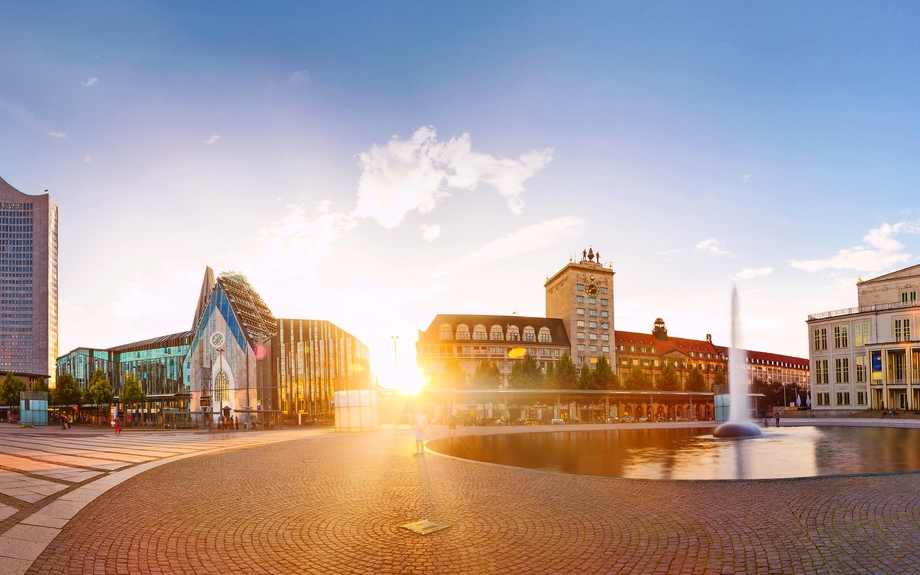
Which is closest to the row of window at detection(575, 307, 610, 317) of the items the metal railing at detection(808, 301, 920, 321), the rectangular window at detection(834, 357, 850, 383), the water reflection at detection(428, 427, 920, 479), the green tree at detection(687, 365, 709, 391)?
the green tree at detection(687, 365, 709, 391)

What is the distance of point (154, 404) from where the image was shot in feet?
347

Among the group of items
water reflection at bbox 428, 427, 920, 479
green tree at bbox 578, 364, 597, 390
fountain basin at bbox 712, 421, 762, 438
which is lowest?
green tree at bbox 578, 364, 597, 390

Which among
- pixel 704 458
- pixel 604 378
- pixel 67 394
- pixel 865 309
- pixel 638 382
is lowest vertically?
pixel 638 382

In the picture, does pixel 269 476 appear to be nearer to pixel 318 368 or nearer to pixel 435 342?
pixel 318 368

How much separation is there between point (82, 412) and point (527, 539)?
115830 millimetres

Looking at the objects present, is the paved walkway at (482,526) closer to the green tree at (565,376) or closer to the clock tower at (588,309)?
the green tree at (565,376)

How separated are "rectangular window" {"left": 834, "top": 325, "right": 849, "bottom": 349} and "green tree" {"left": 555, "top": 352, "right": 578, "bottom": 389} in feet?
142

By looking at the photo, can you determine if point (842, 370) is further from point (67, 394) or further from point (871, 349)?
point (67, 394)

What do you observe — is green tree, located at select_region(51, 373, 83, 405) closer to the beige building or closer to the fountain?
the fountain

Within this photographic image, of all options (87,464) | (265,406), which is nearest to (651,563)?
(87,464)

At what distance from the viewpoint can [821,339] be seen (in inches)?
3976

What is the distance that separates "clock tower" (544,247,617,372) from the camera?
127 meters

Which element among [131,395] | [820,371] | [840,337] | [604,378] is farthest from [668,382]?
[131,395]

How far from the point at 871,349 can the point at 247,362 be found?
92152 mm
